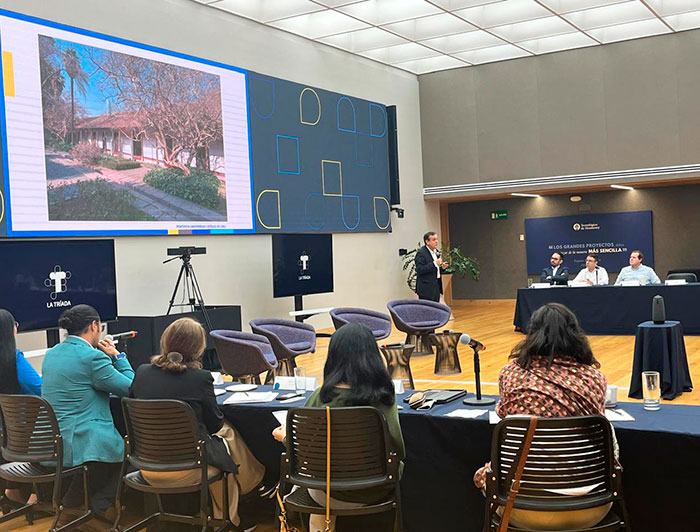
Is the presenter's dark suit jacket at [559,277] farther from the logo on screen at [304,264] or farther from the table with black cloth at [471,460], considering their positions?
the table with black cloth at [471,460]

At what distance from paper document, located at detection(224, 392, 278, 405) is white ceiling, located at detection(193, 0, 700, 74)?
7.76 m

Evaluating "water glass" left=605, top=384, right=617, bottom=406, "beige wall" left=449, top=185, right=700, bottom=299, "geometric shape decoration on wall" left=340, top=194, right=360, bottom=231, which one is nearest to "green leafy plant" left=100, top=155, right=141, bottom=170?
"geometric shape decoration on wall" left=340, top=194, right=360, bottom=231

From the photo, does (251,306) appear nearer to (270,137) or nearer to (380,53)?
(270,137)

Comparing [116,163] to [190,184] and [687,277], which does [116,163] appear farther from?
[687,277]

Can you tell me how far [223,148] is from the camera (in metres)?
11.1

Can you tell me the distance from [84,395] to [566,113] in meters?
12.1

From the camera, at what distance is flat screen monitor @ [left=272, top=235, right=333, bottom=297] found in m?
10.8

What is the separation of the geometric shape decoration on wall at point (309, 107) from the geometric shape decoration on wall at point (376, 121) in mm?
1530

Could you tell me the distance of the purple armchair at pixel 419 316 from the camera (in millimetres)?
9844

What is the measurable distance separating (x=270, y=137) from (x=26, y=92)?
407 cm

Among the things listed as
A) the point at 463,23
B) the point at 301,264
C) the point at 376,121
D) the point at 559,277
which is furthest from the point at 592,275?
the point at 376,121

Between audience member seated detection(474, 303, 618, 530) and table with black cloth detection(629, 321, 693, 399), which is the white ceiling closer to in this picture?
table with black cloth detection(629, 321, 693, 399)

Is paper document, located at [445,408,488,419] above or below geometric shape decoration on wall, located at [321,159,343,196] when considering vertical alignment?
below

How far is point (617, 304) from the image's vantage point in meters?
11.4
